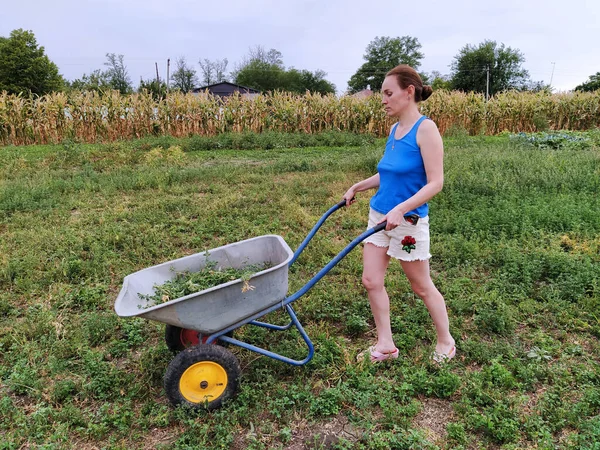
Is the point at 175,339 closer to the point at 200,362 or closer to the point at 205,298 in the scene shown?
the point at 200,362

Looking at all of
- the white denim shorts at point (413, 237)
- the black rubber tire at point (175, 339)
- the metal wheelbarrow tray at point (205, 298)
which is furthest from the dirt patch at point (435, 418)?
the black rubber tire at point (175, 339)

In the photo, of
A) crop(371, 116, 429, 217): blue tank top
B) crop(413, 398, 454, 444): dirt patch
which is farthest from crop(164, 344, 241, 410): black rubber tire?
crop(371, 116, 429, 217): blue tank top

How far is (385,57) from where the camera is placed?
3369 inches

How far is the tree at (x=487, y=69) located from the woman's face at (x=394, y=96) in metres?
67.4

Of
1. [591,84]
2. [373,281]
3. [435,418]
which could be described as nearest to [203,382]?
[373,281]

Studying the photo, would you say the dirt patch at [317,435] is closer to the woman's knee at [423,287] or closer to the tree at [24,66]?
the woman's knee at [423,287]

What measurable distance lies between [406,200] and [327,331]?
1.41 m

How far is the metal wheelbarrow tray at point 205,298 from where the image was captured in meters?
2.43

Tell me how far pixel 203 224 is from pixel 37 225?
7.19ft

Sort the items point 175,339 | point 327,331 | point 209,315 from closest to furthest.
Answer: point 209,315
point 175,339
point 327,331

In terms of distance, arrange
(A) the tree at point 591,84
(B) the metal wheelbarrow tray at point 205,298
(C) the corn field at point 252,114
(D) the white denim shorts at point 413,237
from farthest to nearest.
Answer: (A) the tree at point 591,84, (C) the corn field at point 252,114, (D) the white denim shorts at point 413,237, (B) the metal wheelbarrow tray at point 205,298

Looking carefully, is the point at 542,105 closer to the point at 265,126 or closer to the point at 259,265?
the point at 265,126

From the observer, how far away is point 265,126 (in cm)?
1689

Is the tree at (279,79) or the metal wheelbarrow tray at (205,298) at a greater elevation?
the tree at (279,79)
